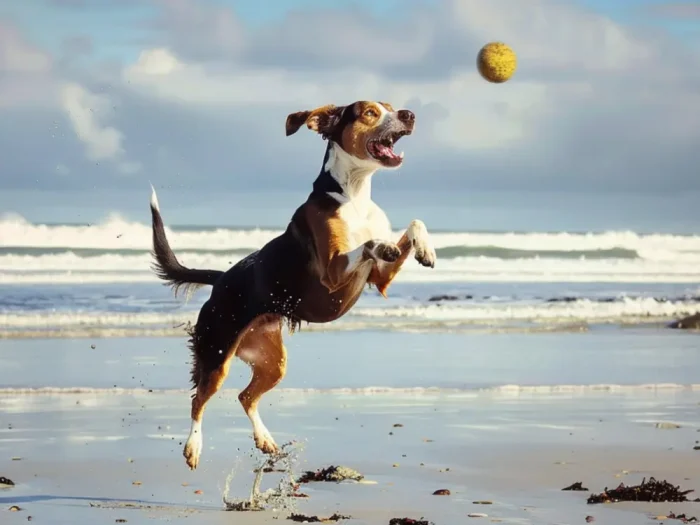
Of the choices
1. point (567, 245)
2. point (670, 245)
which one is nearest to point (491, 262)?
point (567, 245)

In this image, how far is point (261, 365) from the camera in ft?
24.8

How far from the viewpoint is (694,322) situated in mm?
17203

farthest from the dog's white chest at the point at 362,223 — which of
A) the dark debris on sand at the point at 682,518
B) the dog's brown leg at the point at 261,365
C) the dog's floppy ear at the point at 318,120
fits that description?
the dark debris on sand at the point at 682,518

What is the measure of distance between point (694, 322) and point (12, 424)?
33.4ft

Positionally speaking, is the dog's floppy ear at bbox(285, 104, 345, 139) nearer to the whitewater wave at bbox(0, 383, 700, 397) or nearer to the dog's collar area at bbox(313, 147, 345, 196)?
the dog's collar area at bbox(313, 147, 345, 196)

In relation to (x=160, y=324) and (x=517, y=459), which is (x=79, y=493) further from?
(x=160, y=324)

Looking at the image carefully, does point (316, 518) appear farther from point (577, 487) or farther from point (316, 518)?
point (577, 487)

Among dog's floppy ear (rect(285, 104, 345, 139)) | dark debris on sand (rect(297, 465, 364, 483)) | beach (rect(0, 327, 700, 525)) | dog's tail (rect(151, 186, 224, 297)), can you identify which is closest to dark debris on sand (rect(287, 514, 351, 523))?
beach (rect(0, 327, 700, 525))

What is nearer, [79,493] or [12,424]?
[79,493]

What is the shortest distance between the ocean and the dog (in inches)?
A: 329

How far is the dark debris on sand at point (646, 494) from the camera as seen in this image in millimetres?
7242

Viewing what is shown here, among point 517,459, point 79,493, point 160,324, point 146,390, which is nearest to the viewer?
point 79,493

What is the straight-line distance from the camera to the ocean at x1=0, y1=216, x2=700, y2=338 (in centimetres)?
1702

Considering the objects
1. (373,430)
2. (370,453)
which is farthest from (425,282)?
(370,453)
